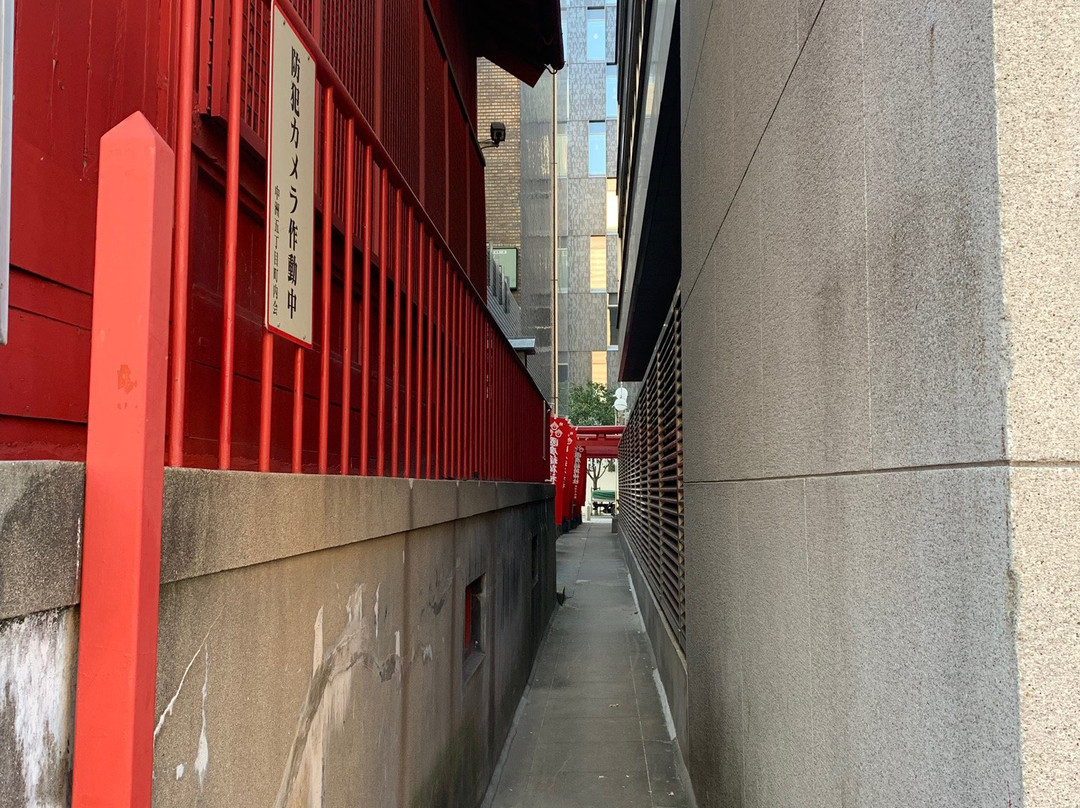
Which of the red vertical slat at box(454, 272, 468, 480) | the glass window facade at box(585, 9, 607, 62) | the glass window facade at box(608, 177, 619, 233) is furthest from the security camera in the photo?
the glass window facade at box(585, 9, 607, 62)

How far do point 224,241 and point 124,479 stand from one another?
825mm

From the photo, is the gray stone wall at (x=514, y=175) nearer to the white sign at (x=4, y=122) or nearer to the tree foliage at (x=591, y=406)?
the white sign at (x=4, y=122)

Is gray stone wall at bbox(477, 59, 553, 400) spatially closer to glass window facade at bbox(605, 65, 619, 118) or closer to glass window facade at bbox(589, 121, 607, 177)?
glass window facade at bbox(589, 121, 607, 177)

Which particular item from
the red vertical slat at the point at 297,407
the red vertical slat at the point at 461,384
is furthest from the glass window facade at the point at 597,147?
the red vertical slat at the point at 297,407

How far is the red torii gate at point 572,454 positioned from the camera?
18766 mm

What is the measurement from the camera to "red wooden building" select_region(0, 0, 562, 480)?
7.04 ft

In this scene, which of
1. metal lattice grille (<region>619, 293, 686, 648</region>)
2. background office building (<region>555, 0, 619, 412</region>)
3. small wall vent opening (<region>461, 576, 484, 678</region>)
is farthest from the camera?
background office building (<region>555, 0, 619, 412</region>)

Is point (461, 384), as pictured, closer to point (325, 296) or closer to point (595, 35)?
point (325, 296)

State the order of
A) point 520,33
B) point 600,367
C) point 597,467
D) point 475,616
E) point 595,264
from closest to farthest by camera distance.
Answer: point 475,616 < point 520,33 < point 595,264 < point 600,367 < point 597,467

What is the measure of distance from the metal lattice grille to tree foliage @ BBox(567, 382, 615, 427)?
29790 mm

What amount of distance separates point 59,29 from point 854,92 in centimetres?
199

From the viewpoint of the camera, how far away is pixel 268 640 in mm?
2072

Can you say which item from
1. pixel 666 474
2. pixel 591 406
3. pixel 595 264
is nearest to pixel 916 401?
pixel 666 474

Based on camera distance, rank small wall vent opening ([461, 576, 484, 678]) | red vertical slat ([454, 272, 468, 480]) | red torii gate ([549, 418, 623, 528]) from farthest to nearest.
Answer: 1. red torii gate ([549, 418, 623, 528])
2. small wall vent opening ([461, 576, 484, 678])
3. red vertical slat ([454, 272, 468, 480])
